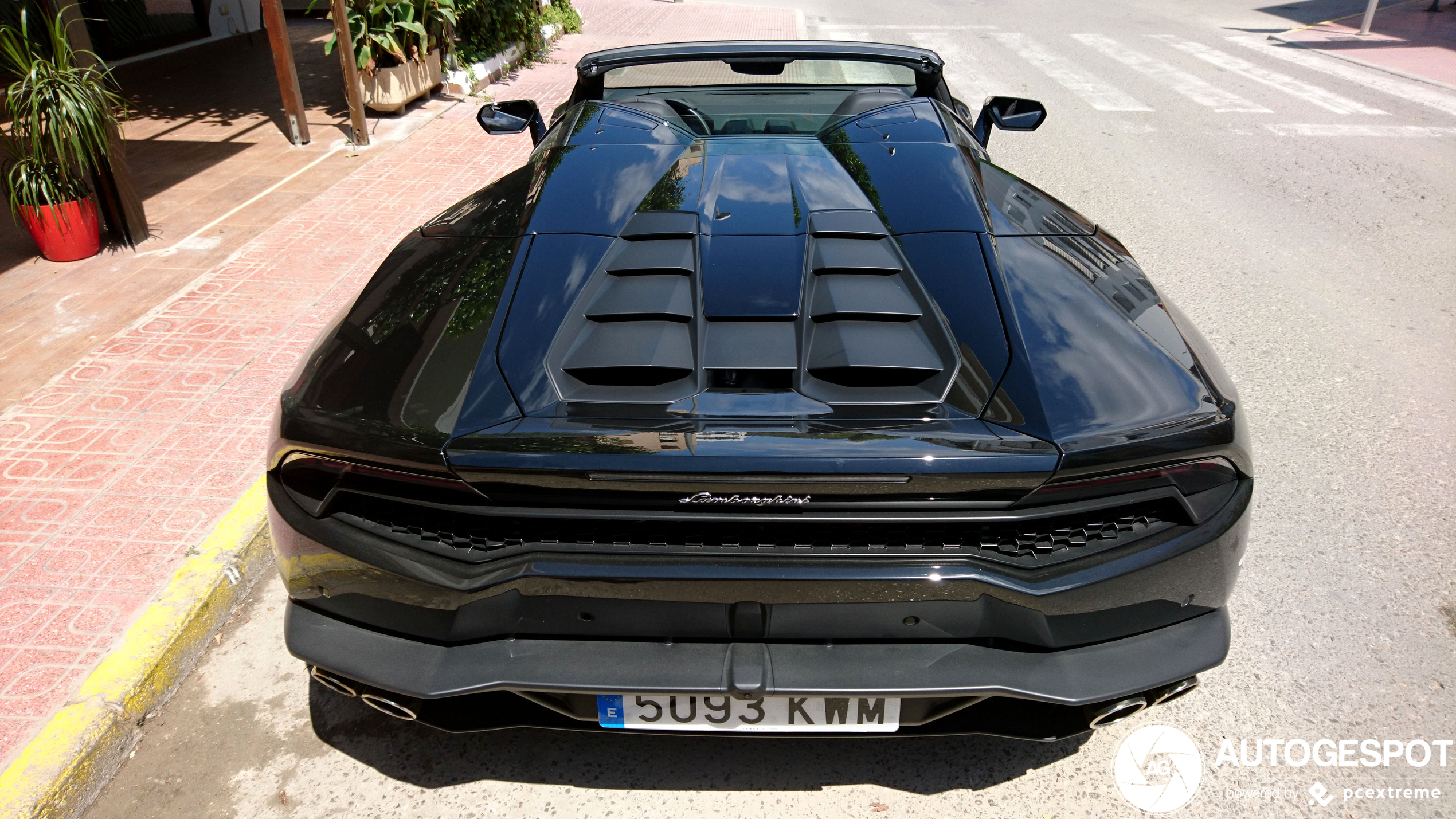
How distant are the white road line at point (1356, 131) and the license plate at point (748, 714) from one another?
8910mm

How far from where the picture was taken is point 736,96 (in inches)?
136

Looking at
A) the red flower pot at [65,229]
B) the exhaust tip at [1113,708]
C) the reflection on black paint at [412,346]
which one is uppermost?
the reflection on black paint at [412,346]

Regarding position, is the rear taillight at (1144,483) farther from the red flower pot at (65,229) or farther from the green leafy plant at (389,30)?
the green leafy plant at (389,30)

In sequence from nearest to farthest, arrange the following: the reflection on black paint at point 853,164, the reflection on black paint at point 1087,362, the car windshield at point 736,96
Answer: the reflection on black paint at point 1087,362
the reflection on black paint at point 853,164
the car windshield at point 736,96

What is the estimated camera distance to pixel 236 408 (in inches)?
153

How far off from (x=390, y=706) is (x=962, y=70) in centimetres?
1149

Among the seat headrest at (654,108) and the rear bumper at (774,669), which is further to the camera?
the seat headrest at (654,108)

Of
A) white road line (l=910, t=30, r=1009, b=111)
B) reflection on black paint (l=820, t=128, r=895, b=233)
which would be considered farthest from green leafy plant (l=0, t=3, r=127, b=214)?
white road line (l=910, t=30, r=1009, b=111)

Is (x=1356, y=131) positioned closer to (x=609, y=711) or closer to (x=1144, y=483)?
(x=1144, y=483)

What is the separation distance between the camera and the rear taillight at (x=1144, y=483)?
1.77 meters

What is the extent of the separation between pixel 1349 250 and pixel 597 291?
5578mm

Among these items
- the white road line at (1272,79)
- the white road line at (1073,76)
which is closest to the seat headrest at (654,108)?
the white road line at (1073,76)

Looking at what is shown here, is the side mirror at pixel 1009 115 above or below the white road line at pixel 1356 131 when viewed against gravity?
above

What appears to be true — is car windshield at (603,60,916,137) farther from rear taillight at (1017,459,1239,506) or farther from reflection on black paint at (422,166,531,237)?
rear taillight at (1017,459,1239,506)
